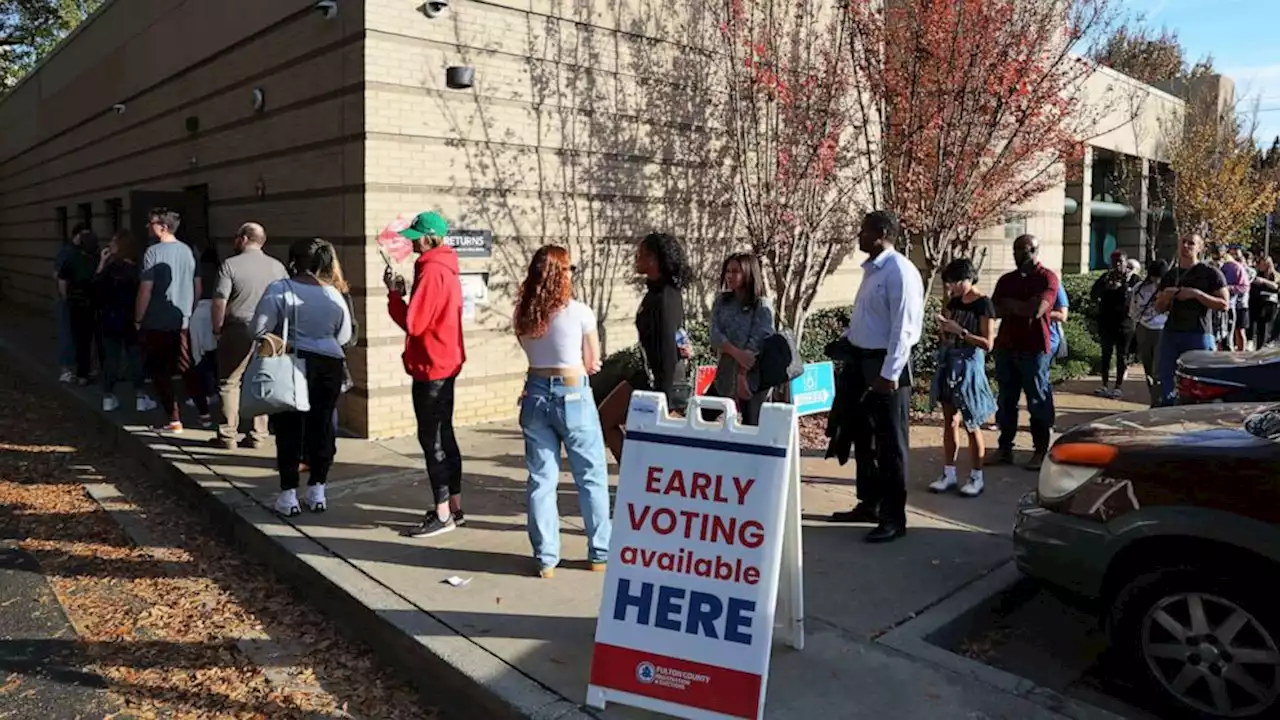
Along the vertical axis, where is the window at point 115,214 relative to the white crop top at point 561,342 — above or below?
above

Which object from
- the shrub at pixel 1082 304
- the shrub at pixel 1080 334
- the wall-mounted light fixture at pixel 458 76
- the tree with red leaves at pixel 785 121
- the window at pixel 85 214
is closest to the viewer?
the wall-mounted light fixture at pixel 458 76

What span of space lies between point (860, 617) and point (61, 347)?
10819 millimetres

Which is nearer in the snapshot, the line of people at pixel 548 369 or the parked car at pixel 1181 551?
the parked car at pixel 1181 551

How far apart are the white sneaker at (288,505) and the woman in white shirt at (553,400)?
1912 mm

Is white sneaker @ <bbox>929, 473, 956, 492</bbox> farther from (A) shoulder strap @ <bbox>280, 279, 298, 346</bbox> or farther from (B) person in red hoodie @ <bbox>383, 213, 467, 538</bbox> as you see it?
(A) shoulder strap @ <bbox>280, 279, 298, 346</bbox>

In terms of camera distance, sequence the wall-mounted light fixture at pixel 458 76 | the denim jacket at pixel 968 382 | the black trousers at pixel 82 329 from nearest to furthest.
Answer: the denim jacket at pixel 968 382 → the wall-mounted light fixture at pixel 458 76 → the black trousers at pixel 82 329

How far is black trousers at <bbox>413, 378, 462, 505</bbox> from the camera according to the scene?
17.1ft

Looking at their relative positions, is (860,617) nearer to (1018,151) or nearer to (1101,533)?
(1101,533)

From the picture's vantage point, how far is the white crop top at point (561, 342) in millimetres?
4559

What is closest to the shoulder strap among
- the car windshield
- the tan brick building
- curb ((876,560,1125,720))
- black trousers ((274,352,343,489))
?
black trousers ((274,352,343,489))

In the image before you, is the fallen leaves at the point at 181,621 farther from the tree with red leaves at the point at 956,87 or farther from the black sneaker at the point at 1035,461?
the tree with red leaves at the point at 956,87

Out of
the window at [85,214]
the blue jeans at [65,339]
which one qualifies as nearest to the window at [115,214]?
the window at [85,214]

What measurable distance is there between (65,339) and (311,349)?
7.38 m

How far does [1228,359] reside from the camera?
6086 millimetres
